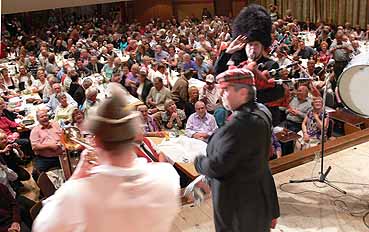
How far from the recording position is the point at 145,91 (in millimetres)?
8148

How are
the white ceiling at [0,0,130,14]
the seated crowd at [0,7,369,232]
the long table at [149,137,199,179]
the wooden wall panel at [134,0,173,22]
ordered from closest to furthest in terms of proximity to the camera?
the long table at [149,137,199,179] < the seated crowd at [0,7,369,232] < the white ceiling at [0,0,130,14] < the wooden wall panel at [134,0,173,22]

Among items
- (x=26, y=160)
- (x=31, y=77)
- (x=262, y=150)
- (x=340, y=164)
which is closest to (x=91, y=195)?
(x=262, y=150)

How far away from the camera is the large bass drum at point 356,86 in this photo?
12.0 ft

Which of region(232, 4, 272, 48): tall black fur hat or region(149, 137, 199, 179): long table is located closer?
region(232, 4, 272, 48): tall black fur hat

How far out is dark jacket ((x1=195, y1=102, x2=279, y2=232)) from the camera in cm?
253

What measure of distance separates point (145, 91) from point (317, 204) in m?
4.49

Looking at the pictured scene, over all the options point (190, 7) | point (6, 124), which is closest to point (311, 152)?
point (6, 124)

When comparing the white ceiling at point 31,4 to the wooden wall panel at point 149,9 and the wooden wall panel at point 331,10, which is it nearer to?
the wooden wall panel at point 149,9

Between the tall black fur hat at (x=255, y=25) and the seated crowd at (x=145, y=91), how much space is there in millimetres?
221

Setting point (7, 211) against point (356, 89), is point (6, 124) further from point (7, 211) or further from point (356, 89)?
point (356, 89)

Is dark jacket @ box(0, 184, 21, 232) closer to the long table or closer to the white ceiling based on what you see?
the long table

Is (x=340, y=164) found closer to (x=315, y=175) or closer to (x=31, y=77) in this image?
(x=315, y=175)

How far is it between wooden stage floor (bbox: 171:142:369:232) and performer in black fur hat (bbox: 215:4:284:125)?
92 cm


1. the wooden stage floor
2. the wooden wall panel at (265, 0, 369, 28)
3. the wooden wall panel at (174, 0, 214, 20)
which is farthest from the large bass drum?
the wooden wall panel at (174, 0, 214, 20)
